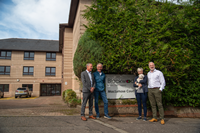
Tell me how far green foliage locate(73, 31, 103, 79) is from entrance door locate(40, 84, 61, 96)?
26.3 m

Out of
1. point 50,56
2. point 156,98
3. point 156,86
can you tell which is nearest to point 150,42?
point 156,86

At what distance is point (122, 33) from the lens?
19.1 feet

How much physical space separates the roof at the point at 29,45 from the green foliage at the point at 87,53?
25.3 metres

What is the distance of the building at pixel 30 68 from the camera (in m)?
28.2

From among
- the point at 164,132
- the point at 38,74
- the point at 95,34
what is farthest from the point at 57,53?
the point at 164,132

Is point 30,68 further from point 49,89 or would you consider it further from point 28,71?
point 49,89

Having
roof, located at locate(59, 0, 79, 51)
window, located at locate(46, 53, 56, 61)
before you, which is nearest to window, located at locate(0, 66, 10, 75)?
window, located at locate(46, 53, 56, 61)

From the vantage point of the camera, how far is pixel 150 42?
5648 mm

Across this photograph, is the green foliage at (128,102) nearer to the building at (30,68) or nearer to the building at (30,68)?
the building at (30,68)

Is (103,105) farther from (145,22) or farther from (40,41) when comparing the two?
(40,41)

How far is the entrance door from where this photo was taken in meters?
30.1

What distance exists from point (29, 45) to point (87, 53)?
29.0m

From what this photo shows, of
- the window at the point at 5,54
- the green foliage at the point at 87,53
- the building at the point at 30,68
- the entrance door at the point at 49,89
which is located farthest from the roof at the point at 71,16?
the window at the point at 5,54

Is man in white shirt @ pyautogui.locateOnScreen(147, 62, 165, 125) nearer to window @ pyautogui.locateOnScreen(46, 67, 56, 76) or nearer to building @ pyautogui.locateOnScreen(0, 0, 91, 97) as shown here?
building @ pyautogui.locateOnScreen(0, 0, 91, 97)
